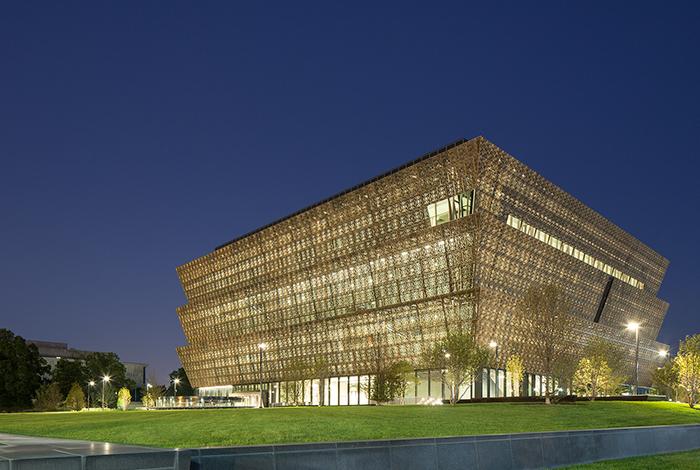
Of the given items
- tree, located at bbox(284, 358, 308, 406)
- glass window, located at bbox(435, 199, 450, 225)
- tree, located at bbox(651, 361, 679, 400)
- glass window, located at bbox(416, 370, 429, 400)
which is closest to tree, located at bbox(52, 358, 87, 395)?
tree, located at bbox(284, 358, 308, 406)

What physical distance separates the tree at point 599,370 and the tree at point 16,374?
83325 mm

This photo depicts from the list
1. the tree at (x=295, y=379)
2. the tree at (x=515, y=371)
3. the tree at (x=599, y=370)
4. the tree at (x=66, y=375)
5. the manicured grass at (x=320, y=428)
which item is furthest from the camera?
the tree at (x=66, y=375)

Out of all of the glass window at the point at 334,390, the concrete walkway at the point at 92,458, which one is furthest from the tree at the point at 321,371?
the concrete walkway at the point at 92,458

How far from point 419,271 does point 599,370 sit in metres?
28.2

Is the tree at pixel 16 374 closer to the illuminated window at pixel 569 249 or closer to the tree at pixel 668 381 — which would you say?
the illuminated window at pixel 569 249

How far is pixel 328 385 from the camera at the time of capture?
110 metres

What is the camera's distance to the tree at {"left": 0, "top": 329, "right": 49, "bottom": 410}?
326 ft

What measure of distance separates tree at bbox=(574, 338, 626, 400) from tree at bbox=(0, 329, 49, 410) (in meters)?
83.3

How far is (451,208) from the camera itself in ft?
281

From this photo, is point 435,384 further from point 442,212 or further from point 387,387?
point 442,212

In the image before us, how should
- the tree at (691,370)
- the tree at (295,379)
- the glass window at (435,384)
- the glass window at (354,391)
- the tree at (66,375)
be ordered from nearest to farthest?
1. the tree at (691,370)
2. the glass window at (435,384)
3. the glass window at (354,391)
4. the tree at (295,379)
5. the tree at (66,375)

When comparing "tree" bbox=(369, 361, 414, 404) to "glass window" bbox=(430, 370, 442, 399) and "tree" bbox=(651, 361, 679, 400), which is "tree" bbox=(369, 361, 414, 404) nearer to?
"glass window" bbox=(430, 370, 442, 399)

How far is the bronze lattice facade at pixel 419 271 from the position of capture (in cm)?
8425

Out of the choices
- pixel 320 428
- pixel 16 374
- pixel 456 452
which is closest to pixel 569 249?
pixel 320 428
